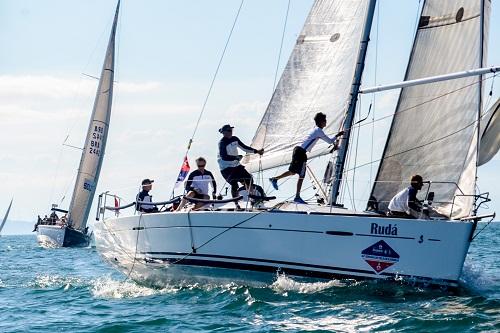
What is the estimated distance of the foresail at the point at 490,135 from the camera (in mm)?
13797

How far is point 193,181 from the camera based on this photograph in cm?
1538

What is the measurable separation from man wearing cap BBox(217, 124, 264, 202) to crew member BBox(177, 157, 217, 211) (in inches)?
17.8

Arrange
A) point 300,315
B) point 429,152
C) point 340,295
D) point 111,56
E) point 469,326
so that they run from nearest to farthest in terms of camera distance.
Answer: point 469,326 → point 300,315 → point 340,295 → point 429,152 → point 111,56

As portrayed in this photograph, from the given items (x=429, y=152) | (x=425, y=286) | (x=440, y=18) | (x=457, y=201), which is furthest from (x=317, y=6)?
(x=425, y=286)

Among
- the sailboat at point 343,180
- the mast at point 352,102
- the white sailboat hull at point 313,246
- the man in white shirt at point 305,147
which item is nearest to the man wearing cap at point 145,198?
the sailboat at point 343,180

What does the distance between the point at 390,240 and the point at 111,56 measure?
31888mm

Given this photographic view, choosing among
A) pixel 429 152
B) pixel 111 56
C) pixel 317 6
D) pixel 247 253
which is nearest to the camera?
pixel 247 253

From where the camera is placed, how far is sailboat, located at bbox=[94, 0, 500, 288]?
42.2ft

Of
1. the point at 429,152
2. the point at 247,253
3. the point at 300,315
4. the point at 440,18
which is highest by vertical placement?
the point at 440,18

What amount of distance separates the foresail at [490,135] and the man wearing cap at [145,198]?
6.18 meters

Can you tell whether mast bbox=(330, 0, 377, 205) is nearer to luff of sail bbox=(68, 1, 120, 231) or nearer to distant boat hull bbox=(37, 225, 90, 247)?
luff of sail bbox=(68, 1, 120, 231)

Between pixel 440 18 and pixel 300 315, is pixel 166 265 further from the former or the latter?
pixel 440 18

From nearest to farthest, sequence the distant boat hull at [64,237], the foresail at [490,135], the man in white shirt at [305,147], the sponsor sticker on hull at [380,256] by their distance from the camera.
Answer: the sponsor sticker on hull at [380,256] → the foresail at [490,135] → the man in white shirt at [305,147] → the distant boat hull at [64,237]

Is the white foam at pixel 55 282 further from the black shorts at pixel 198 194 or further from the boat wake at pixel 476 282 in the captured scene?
the boat wake at pixel 476 282
